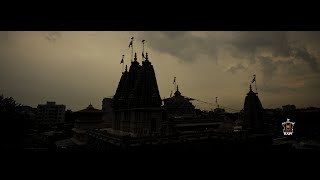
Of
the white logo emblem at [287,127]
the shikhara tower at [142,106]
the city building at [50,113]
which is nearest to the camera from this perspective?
the shikhara tower at [142,106]

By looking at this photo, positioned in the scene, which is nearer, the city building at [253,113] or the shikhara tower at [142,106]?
the shikhara tower at [142,106]

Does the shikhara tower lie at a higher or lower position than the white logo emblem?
higher

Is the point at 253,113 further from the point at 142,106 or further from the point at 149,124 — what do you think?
the point at 142,106

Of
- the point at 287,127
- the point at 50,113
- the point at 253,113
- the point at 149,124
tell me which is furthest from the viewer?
the point at 50,113

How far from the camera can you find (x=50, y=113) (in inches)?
3588

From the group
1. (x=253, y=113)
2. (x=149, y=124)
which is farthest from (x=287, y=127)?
(x=149, y=124)

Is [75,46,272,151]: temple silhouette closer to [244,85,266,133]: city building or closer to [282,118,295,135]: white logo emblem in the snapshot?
[244,85,266,133]: city building

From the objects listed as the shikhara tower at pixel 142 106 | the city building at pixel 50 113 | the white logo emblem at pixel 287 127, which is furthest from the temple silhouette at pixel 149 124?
the city building at pixel 50 113

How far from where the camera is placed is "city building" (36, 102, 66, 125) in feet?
294

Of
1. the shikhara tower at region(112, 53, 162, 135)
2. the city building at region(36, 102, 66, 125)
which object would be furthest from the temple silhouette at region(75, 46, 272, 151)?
the city building at region(36, 102, 66, 125)

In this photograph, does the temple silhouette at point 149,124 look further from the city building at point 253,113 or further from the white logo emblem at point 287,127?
the white logo emblem at point 287,127

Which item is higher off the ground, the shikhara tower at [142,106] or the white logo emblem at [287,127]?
the shikhara tower at [142,106]

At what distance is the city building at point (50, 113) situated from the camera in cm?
8975

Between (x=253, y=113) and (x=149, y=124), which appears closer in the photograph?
(x=149, y=124)
